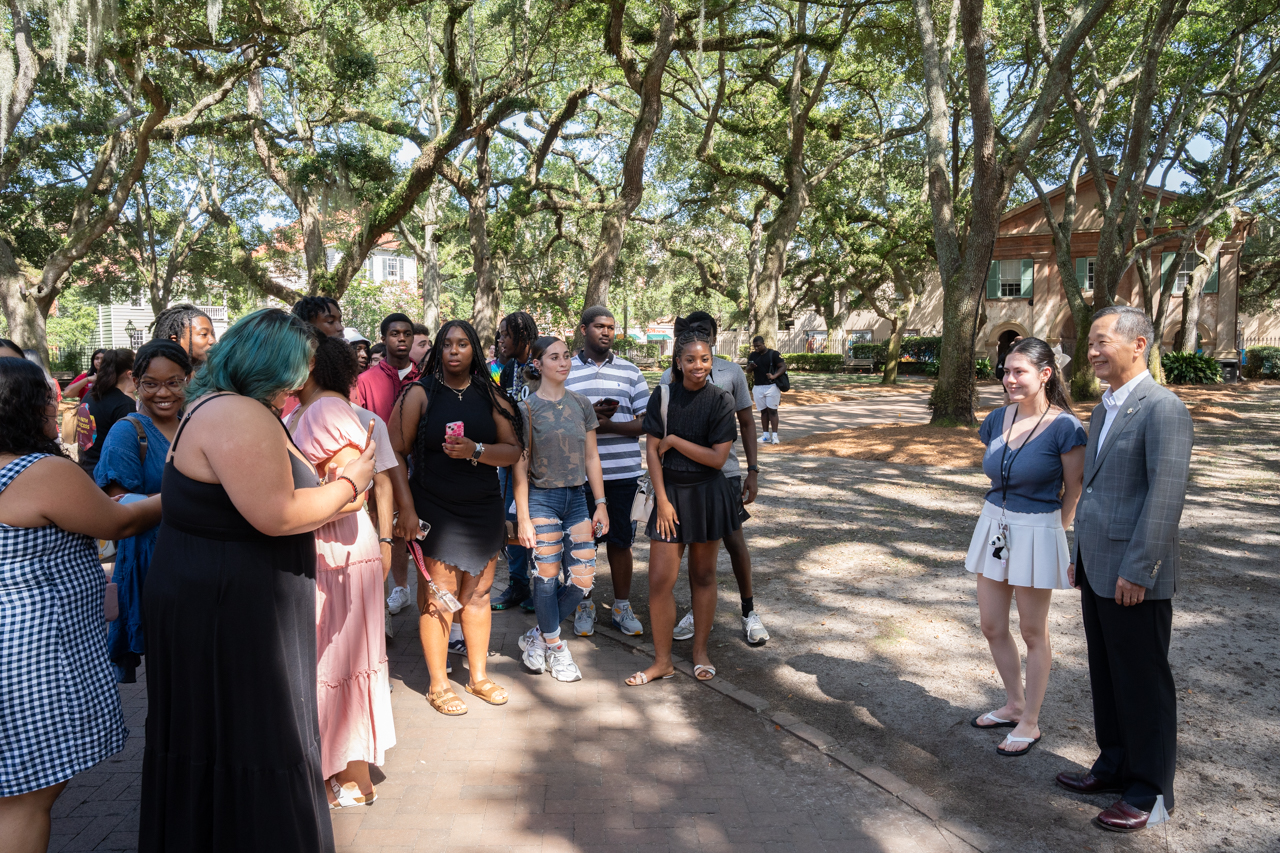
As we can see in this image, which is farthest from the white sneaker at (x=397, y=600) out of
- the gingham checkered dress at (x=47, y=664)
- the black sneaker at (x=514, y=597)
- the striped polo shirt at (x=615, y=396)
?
the gingham checkered dress at (x=47, y=664)

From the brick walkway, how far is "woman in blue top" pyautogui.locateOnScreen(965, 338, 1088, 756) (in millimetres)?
947

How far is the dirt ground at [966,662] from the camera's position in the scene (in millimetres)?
3406

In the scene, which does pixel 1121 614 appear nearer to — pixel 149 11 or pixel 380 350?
pixel 380 350

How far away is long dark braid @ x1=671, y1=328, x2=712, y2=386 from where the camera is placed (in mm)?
4508

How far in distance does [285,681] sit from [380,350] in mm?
5210

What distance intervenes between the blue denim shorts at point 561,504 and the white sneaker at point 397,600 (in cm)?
172

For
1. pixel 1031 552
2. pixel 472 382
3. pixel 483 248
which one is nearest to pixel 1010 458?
pixel 1031 552

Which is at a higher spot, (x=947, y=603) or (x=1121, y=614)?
(x=1121, y=614)

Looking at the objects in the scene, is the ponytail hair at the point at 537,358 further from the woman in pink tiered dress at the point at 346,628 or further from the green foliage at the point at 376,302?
the green foliage at the point at 376,302

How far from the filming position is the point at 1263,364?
102 feet

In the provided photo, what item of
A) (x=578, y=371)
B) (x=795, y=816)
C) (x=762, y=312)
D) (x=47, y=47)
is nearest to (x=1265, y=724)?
(x=795, y=816)

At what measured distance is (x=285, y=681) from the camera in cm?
256

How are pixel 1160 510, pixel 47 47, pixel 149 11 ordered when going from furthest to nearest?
pixel 47 47, pixel 149 11, pixel 1160 510

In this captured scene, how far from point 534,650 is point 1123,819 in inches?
119
